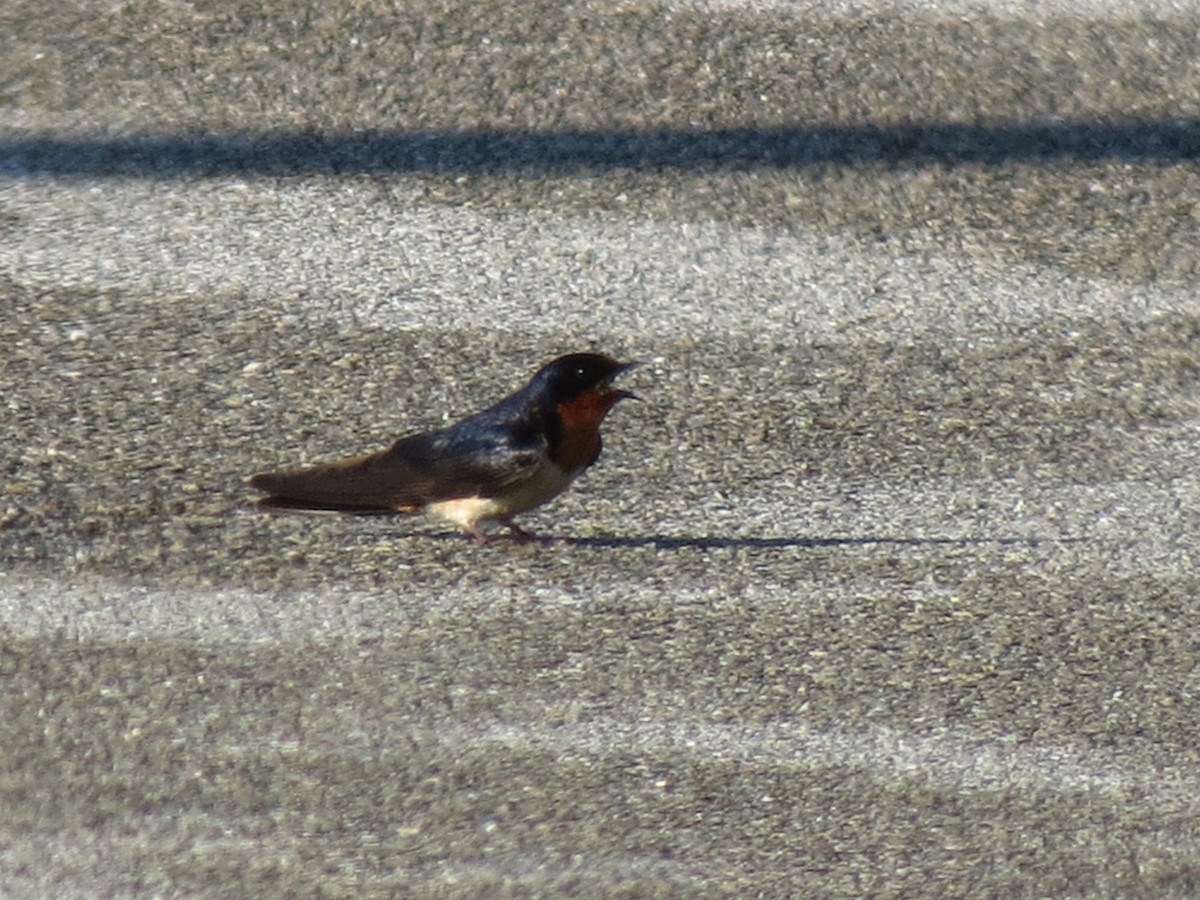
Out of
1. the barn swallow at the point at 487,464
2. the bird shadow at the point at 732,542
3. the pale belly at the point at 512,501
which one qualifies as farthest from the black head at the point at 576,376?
the bird shadow at the point at 732,542

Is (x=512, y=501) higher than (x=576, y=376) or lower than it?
lower

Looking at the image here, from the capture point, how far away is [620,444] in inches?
224

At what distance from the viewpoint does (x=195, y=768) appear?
4.23 metres

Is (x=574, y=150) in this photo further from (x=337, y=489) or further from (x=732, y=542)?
(x=337, y=489)

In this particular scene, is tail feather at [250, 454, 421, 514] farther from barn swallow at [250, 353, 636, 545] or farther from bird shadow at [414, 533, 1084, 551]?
bird shadow at [414, 533, 1084, 551]

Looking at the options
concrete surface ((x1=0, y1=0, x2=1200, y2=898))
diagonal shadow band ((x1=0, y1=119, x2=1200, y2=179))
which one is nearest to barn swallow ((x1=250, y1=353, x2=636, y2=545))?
concrete surface ((x1=0, y1=0, x2=1200, y2=898))

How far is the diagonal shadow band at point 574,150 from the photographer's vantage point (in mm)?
6812

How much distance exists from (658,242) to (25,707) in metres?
2.86

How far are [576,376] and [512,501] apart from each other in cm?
36

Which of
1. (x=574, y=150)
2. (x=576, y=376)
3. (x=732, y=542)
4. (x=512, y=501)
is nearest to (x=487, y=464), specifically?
(x=512, y=501)

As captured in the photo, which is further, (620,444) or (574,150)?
(574,150)

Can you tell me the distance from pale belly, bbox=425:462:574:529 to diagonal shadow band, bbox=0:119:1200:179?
1.97 metres

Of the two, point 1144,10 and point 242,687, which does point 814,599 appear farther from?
point 1144,10

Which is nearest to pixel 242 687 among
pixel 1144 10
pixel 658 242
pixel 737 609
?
pixel 737 609
